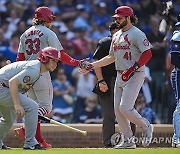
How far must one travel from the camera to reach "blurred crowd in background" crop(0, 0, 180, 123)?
58.1ft

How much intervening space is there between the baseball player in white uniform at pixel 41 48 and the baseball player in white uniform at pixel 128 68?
0.79 m

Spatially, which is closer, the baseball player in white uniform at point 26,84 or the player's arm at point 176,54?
the baseball player in white uniform at point 26,84

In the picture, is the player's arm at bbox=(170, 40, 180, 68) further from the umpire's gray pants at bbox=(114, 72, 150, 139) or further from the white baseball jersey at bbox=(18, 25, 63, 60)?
the white baseball jersey at bbox=(18, 25, 63, 60)

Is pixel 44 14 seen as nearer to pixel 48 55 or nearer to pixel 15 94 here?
pixel 48 55

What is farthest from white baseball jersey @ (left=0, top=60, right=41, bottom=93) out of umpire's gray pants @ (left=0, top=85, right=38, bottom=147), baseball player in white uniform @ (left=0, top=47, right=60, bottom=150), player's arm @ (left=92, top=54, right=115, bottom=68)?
player's arm @ (left=92, top=54, right=115, bottom=68)

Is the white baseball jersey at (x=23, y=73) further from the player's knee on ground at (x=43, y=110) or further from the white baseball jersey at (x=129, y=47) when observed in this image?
the white baseball jersey at (x=129, y=47)

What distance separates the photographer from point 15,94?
1077 cm

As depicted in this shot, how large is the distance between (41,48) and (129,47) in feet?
4.28

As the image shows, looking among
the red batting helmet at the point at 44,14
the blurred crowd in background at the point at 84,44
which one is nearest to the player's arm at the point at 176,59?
the red batting helmet at the point at 44,14

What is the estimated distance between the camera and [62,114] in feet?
58.9

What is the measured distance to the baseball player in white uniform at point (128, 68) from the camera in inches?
474

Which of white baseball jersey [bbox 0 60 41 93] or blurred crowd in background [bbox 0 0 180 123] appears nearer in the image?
white baseball jersey [bbox 0 60 41 93]

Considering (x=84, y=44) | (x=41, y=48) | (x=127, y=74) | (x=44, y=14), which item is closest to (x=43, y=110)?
(x=41, y=48)

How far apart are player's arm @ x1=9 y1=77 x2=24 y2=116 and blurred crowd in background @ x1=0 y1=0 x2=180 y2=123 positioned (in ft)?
18.7
